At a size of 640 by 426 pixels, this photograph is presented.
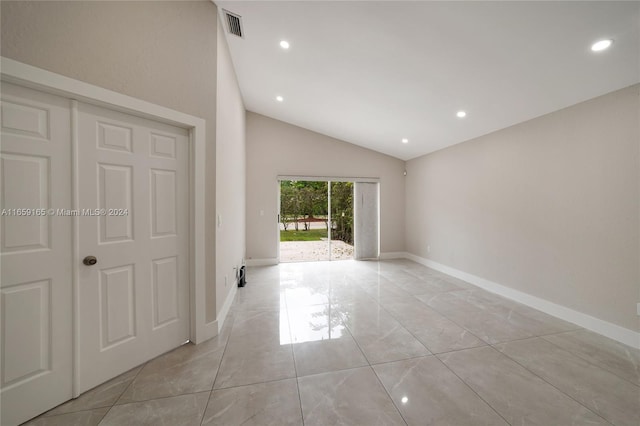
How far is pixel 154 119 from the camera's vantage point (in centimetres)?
203

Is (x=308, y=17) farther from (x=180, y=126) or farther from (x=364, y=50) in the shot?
(x=180, y=126)

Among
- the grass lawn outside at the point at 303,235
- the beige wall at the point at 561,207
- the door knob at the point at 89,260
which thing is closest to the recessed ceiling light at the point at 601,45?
the beige wall at the point at 561,207

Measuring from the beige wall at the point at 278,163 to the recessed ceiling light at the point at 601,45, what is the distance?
4.08m

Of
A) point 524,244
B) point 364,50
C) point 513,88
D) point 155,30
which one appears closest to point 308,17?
point 364,50

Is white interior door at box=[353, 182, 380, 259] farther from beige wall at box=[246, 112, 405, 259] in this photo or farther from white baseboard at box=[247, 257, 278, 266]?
white baseboard at box=[247, 257, 278, 266]

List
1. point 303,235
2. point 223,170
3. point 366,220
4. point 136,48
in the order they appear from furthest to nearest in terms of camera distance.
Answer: point 303,235 < point 366,220 < point 223,170 < point 136,48

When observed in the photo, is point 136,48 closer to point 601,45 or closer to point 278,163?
point 278,163

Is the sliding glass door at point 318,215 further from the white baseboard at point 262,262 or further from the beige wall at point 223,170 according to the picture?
the beige wall at point 223,170

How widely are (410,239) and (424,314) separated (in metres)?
3.23

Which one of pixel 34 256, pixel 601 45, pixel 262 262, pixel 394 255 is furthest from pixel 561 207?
pixel 262 262

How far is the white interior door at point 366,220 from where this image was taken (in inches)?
237

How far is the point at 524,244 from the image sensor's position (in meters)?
3.33

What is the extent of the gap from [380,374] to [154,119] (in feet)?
9.39

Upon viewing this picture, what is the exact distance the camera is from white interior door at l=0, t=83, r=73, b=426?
1.40 metres
